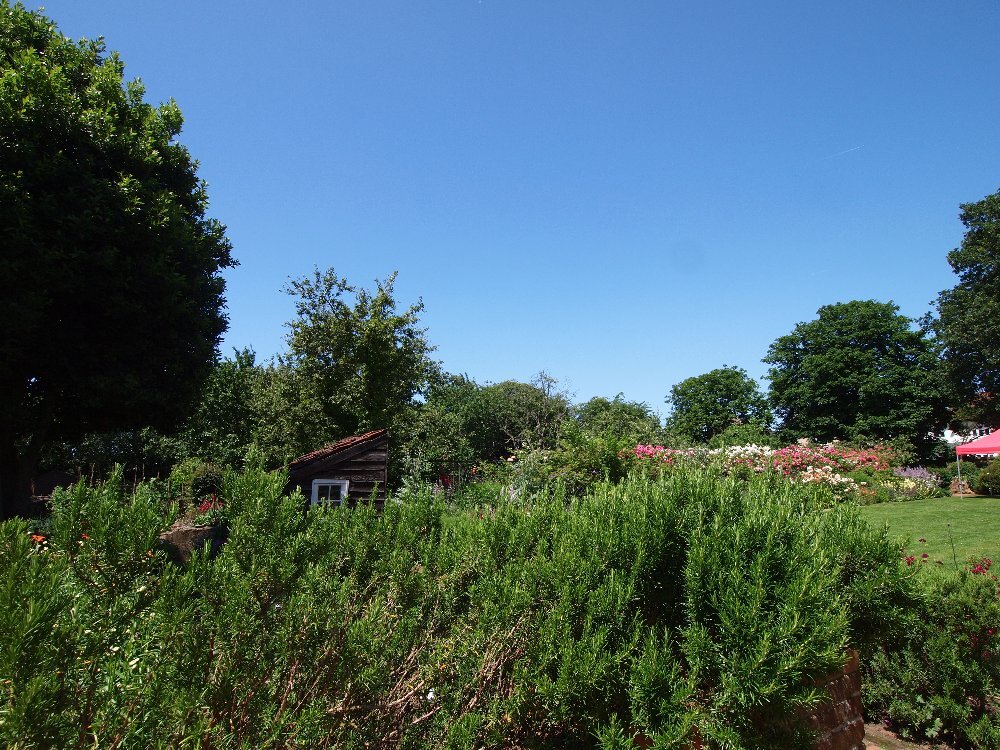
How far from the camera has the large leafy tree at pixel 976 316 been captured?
85.9 ft

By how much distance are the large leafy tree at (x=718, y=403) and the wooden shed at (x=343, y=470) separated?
34.8m

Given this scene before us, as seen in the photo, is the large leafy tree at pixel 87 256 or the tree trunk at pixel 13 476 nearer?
the large leafy tree at pixel 87 256

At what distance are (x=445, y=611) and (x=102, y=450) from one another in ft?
93.1

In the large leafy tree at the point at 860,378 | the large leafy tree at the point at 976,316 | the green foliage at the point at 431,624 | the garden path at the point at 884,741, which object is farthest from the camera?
the large leafy tree at the point at 860,378

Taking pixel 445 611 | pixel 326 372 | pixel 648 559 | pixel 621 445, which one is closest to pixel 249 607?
pixel 445 611

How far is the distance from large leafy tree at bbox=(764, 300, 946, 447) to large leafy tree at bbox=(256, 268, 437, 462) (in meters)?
29.0

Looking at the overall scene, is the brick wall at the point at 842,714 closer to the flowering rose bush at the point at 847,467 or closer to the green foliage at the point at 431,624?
the green foliage at the point at 431,624

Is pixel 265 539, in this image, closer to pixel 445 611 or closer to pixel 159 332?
pixel 445 611

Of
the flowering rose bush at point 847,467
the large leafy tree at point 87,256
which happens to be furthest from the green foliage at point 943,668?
the large leafy tree at point 87,256

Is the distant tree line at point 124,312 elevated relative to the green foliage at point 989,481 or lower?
elevated

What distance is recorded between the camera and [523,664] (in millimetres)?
2832

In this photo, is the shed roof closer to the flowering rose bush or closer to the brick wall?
the flowering rose bush

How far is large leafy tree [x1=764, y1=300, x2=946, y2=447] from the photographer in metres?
35.1

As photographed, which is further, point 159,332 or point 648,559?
point 159,332
